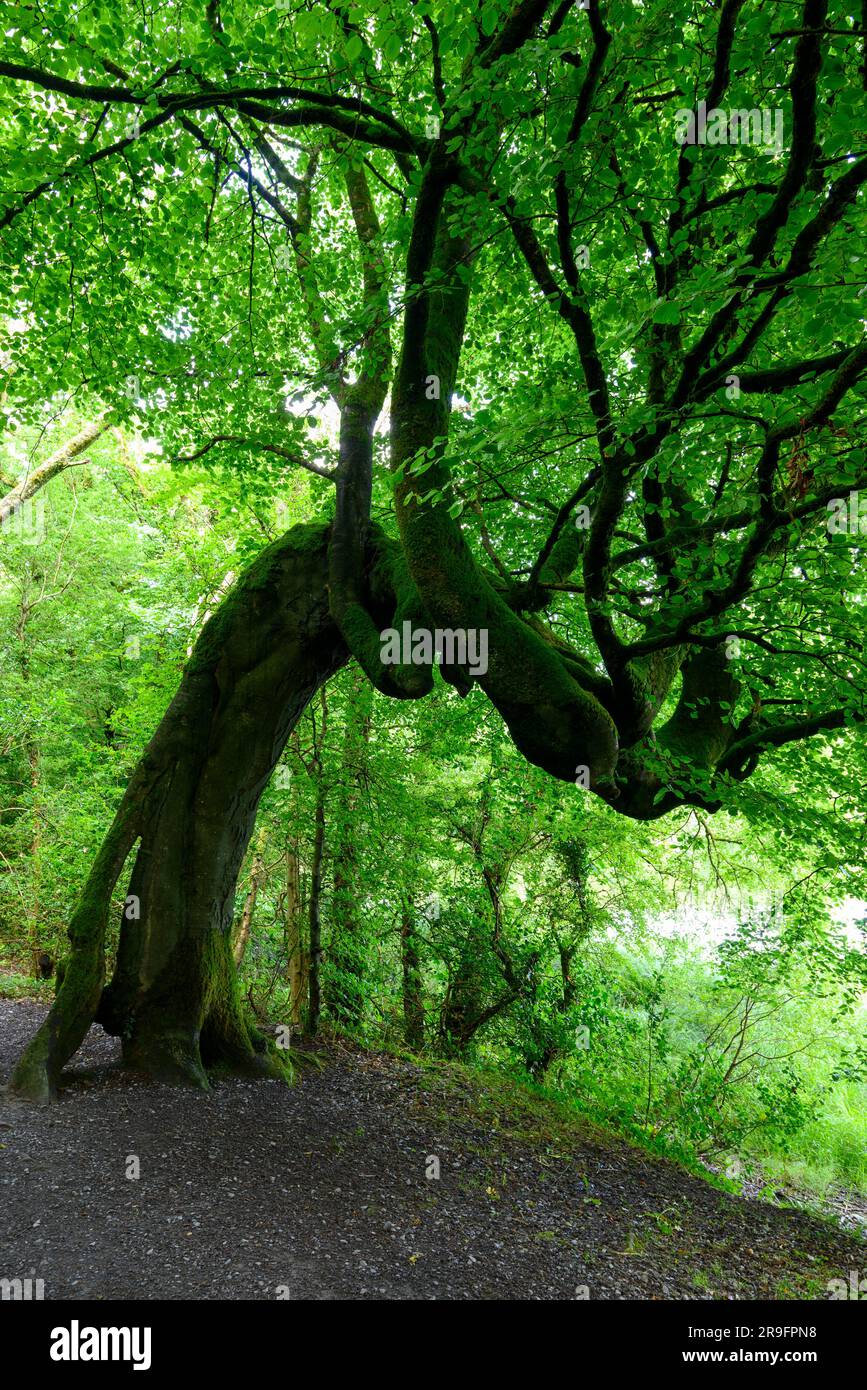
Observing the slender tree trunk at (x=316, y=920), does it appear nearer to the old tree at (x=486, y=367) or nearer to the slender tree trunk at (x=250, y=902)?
the slender tree trunk at (x=250, y=902)

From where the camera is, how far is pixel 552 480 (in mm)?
7105

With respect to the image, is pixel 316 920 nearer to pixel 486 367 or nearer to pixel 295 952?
pixel 295 952

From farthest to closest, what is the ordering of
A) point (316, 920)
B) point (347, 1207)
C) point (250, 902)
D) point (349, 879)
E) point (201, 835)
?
point (250, 902) < point (349, 879) < point (316, 920) < point (201, 835) < point (347, 1207)

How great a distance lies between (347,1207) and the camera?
4.48m

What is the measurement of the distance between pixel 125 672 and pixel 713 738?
11.6 m

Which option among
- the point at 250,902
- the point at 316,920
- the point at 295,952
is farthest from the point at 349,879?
the point at 250,902

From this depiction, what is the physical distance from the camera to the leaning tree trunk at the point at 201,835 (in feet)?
18.4

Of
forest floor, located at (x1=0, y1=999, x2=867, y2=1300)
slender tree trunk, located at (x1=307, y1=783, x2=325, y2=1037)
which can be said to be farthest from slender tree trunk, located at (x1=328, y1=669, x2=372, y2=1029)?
forest floor, located at (x1=0, y1=999, x2=867, y2=1300)

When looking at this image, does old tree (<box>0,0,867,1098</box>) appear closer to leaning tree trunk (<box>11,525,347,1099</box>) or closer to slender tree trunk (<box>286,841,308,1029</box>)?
leaning tree trunk (<box>11,525,347,1099</box>)

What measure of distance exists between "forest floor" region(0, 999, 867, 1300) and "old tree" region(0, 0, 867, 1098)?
69 cm

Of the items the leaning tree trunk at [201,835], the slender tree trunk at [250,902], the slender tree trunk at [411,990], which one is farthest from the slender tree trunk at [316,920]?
the slender tree trunk at [411,990]

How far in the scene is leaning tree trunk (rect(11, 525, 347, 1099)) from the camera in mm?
5609

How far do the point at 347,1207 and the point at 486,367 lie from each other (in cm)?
839

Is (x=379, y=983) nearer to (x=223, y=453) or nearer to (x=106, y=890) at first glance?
(x=106, y=890)
